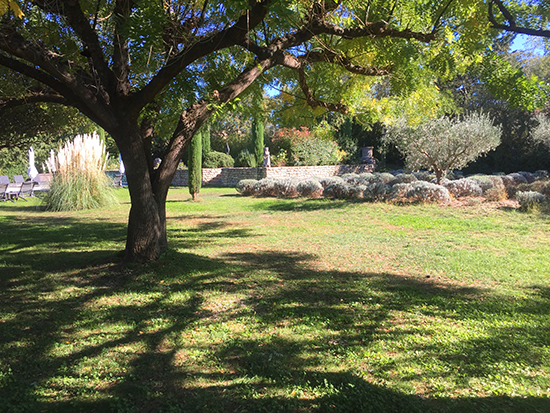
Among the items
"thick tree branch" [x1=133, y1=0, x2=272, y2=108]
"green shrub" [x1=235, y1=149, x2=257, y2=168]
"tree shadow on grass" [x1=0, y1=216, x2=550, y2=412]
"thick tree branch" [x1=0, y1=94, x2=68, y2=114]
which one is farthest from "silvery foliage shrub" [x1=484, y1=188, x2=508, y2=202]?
"green shrub" [x1=235, y1=149, x2=257, y2=168]

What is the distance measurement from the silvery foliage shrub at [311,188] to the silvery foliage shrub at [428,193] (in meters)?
3.68

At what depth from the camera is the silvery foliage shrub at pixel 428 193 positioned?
11.9 meters

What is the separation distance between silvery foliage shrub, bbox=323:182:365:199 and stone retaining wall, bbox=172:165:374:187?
6.76 metres

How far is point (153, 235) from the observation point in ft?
17.8

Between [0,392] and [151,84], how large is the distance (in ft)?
11.5

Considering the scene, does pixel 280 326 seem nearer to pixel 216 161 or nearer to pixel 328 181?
pixel 328 181

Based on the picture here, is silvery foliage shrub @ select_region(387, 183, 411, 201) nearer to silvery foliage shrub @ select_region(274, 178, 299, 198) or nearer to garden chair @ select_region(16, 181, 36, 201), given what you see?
silvery foliage shrub @ select_region(274, 178, 299, 198)

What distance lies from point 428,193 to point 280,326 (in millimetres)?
9617

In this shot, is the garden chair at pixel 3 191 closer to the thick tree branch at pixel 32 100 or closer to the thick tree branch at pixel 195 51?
the thick tree branch at pixel 32 100

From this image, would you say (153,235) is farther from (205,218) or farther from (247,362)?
(205,218)

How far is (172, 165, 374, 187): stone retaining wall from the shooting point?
2127 centimetres

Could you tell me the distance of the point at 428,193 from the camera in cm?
1208

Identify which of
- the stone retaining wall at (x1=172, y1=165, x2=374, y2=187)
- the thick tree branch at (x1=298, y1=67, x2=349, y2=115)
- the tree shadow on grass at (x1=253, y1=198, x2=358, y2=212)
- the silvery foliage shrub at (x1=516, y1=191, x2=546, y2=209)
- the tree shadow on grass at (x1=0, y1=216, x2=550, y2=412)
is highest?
the thick tree branch at (x1=298, y1=67, x2=349, y2=115)

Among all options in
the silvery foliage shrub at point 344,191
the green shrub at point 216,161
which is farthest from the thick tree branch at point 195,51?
the green shrub at point 216,161
